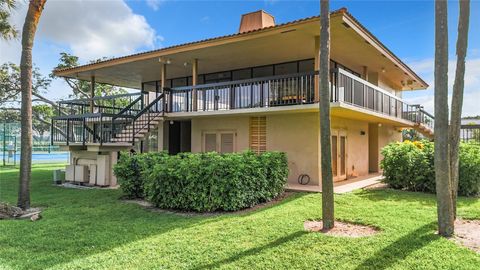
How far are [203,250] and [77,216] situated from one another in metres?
4.00

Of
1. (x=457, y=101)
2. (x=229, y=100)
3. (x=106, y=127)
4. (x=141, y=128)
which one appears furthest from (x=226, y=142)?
(x=457, y=101)

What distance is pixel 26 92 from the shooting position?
319 inches

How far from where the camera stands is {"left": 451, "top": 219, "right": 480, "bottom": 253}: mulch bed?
17.2 ft

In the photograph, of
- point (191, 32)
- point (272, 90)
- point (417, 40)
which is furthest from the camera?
point (191, 32)

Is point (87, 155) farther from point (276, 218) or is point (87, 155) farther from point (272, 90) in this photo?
point (276, 218)

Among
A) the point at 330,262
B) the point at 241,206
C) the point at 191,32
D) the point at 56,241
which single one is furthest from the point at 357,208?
the point at 191,32

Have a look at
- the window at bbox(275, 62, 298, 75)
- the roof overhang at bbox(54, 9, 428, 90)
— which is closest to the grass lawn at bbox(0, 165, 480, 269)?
the roof overhang at bbox(54, 9, 428, 90)

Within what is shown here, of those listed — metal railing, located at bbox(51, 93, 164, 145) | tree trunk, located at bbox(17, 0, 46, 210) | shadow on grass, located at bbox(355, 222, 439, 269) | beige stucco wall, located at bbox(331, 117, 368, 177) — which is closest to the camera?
shadow on grass, located at bbox(355, 222, 439, 269)

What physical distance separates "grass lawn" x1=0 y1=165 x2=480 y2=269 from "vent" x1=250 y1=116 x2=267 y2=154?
16.3ft

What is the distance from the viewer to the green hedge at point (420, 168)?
977 centimetres

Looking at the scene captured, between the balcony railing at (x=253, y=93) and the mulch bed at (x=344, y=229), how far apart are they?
5172mm

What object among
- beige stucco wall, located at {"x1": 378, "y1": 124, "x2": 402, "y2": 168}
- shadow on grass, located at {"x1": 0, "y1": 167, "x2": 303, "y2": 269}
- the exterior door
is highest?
beige stucco wall, located at {"x1": 378, "y1": 124, "x2": 402, "y2": 168}

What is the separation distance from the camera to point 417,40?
52.8 feet

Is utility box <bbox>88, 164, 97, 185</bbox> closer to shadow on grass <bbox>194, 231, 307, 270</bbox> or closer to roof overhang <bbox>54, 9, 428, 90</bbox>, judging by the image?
roof overhang <bbox>54, 9, 428, 90</bbox>
